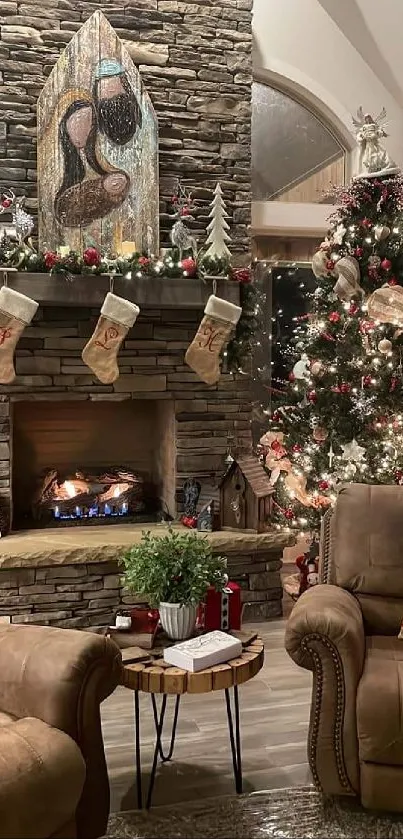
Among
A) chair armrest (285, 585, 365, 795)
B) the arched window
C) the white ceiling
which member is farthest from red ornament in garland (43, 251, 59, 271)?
the white ceiling

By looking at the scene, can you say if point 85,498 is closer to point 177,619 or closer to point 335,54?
point 177,619

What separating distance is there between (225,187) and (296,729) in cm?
303

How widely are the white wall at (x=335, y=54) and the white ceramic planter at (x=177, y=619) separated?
153 inches

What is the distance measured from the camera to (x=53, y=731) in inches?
91.6

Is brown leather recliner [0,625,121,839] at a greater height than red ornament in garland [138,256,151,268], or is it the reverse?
red ornament in garland [138,256,151,268]

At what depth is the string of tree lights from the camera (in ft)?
16.1

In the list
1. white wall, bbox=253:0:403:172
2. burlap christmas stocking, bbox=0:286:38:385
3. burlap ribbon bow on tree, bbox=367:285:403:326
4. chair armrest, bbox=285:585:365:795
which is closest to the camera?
chair armrest, bbox=285:585:365:795

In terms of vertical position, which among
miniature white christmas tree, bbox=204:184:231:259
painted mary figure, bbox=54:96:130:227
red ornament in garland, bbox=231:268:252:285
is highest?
painted mary figure, bbox=54:96:130:227

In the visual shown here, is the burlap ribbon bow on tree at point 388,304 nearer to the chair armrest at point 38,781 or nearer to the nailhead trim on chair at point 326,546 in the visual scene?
the nailhead trim on chair at point 326,546

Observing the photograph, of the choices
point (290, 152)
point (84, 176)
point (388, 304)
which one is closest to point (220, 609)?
point (388, 304)

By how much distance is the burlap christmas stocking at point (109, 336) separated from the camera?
4.46 metres

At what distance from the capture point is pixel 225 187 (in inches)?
195

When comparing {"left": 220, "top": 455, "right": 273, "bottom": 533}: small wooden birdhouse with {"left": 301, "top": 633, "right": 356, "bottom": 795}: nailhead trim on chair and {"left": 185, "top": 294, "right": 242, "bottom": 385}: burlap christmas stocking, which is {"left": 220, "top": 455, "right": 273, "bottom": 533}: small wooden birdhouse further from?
{"left": 301, "top": 633, "right": 356, "bottom": 795}: nailhead trim on chair

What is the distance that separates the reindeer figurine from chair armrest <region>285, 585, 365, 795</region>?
247cm
